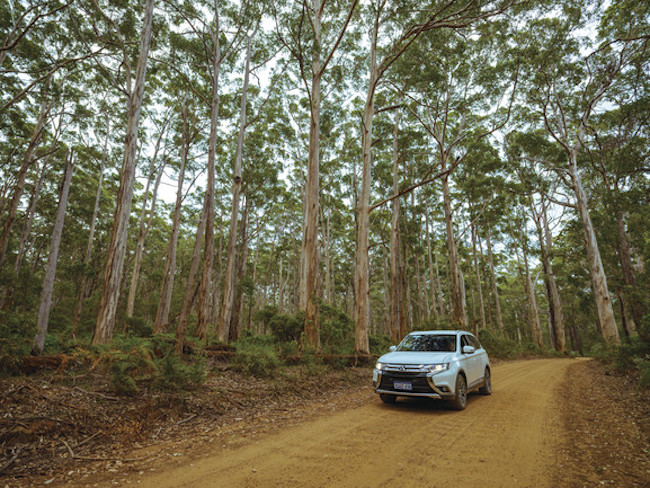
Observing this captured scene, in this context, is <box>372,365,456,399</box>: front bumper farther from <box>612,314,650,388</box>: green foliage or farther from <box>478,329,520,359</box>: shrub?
<box>478,329,520,359</box>: shrub

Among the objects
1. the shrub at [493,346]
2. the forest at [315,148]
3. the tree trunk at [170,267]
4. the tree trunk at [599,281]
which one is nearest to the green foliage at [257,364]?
the forest at [315,148]

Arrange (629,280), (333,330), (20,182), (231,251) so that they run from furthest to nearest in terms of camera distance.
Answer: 1. (629,280)
2. (231,251)
3. (20,182)
4. (333,330)

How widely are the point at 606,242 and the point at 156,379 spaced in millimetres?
24608

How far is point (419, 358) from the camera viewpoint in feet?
19.6

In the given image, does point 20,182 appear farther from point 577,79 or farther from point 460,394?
point 577,79

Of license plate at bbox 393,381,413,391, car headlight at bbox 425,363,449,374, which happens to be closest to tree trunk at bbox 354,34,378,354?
license plate at bbox 393,381,413,391

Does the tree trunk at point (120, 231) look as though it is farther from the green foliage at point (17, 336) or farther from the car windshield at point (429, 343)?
the car windshield at point (429, 343)

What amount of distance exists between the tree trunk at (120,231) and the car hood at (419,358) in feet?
22.8

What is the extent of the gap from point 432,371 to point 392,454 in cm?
234

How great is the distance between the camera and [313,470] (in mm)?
3189

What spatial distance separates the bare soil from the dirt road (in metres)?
0.02

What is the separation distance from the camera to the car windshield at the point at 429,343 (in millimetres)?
6641

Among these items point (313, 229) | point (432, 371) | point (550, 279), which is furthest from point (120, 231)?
point (550, 279)

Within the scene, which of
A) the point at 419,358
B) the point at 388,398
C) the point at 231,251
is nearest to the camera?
the point at 419,358
